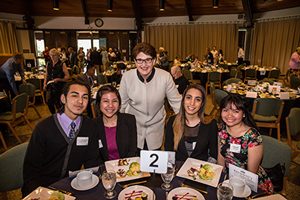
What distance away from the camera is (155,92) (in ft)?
7.47

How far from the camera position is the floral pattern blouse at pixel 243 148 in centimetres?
186

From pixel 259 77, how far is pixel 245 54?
355 cm

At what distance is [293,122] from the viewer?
2.85 meters

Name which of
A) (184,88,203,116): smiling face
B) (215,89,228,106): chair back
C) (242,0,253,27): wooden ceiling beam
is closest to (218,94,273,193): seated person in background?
(184,88,203,116): smiling face

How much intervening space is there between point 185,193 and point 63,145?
0.98m

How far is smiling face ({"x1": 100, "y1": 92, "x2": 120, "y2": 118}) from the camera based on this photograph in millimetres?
2074

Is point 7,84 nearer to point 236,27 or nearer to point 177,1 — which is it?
point 177,1

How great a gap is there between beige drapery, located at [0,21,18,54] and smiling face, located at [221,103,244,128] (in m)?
10.8

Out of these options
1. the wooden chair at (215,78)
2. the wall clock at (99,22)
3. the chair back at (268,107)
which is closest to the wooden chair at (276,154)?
the chair back at (268,107)

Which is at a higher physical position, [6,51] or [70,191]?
[6,51]

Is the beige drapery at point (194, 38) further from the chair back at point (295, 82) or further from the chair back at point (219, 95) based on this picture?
the chair back at point (219, 95)

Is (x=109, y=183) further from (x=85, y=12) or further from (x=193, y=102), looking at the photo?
(x=85, y=12)

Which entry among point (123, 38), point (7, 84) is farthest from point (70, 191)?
point (123, 38)

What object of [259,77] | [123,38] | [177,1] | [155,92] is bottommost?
[259,77]
